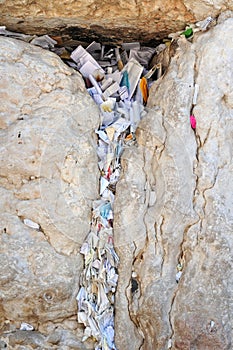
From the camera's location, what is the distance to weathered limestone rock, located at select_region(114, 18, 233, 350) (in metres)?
2.12

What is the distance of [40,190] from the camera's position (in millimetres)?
2244

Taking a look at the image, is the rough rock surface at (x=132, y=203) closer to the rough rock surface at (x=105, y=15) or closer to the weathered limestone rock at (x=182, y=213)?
the weathered limestone rock at (x=182, y=213)

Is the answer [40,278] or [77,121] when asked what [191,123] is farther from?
[40,278]

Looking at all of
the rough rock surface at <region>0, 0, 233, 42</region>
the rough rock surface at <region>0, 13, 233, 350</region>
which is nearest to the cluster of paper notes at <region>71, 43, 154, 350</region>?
the rough rock surface at <region>0, 13, 233, 350</region>

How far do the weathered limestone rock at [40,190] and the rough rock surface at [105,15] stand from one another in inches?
5.5

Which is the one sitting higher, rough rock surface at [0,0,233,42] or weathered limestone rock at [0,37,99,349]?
rough rock surface at [0,0,233,42]

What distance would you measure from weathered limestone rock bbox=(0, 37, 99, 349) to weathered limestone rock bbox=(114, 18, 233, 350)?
0.60ft

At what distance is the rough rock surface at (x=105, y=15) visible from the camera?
2.32 metres

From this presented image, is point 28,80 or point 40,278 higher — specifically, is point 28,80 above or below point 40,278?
above

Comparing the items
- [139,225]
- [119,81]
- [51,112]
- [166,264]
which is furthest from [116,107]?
[166,264]

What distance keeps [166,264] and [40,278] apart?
1.56ft

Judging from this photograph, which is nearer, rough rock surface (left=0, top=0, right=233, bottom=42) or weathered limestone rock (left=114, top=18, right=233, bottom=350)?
weathered limestone rock (left=114, top=18, right=233, bottom=350)

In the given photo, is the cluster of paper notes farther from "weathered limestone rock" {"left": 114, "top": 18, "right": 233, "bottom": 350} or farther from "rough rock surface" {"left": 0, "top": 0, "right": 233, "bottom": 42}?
"rough rock surface" {"left": 0, "top": 0, "right": 233, "bottom": 42}

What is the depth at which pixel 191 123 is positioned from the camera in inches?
88.7
